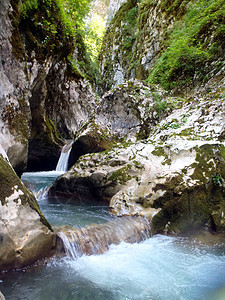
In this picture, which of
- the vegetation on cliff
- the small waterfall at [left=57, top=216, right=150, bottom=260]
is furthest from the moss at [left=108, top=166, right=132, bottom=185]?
the vegetation on cliff

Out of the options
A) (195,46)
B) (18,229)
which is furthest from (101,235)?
(195,46)

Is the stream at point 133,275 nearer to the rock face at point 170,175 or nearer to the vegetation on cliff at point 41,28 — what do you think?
the rock face at point 170,175

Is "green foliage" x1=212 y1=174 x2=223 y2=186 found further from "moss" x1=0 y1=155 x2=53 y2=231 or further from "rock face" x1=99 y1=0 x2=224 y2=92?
"rock face" x1=99 y1=0 x2=224 y2=92

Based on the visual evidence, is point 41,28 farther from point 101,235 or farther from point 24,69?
point 101,235

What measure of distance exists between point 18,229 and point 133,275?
1.70 meters

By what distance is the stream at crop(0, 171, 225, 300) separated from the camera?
2426mm

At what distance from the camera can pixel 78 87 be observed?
52.9ft

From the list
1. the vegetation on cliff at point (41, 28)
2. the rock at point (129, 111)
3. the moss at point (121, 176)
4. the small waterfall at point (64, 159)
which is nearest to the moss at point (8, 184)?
the moss at point (121, 176)

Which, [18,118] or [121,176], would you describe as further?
[18,118]

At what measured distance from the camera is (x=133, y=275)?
9.47 ft

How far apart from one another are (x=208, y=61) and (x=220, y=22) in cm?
193

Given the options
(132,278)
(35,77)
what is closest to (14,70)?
(35,77)

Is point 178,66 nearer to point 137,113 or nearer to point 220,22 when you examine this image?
point 220,22

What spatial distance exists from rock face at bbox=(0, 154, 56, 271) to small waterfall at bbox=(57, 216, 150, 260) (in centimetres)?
38
